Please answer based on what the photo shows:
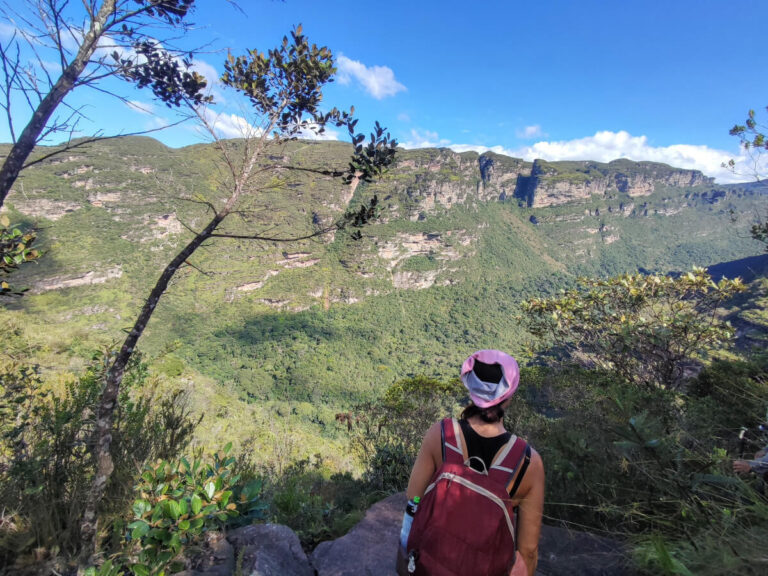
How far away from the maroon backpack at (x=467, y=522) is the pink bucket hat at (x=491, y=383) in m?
0.17

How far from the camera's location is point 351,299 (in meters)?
64.3

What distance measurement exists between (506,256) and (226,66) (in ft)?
283

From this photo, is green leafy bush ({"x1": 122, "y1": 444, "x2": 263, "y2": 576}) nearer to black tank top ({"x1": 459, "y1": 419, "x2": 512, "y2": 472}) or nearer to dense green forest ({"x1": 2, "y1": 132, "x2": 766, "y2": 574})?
dense green forest ({"x1": 2, "y1": 132, "x2": 766, "y2": 574})

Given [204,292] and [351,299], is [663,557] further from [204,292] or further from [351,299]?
[351,299]

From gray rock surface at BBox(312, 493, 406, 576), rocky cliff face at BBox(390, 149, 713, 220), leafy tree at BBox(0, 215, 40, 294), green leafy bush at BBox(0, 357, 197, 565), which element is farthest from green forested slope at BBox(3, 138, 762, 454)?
gray rock surface at BBox(312, 493, 406, 576)

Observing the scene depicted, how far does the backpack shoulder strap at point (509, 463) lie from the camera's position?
1128mm

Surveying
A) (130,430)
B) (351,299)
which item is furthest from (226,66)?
(351,299)

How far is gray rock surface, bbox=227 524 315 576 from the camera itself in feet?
5.61

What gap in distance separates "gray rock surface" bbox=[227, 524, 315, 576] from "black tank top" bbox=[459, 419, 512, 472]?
52.7 inches

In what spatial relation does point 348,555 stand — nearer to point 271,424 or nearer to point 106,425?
point 106,425

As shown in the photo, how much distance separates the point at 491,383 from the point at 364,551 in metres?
1.74

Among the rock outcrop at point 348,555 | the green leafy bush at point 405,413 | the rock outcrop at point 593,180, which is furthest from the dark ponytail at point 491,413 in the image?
the rock outcrop at point 593,180

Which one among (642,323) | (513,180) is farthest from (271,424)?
(513,180)

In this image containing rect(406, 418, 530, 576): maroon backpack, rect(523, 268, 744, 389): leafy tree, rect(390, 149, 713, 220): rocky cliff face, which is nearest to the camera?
rect(406, 418, 530, 576): maroon backpack
